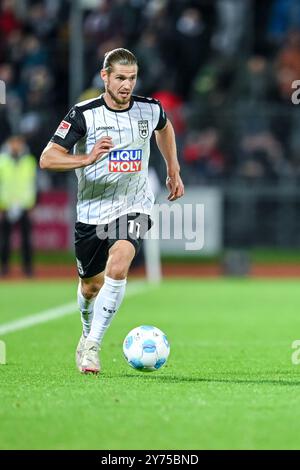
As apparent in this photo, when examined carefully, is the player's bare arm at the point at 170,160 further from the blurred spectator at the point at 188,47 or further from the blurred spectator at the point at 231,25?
the blurred spectator at the point at 231,25

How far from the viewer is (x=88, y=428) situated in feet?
21.6

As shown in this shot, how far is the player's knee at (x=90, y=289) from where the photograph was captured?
9719 mm

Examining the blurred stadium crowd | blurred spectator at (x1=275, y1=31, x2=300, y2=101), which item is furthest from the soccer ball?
blurred spectator at (x1=275, y1=31, x2=300, y2=101)

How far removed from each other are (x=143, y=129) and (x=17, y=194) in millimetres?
13615

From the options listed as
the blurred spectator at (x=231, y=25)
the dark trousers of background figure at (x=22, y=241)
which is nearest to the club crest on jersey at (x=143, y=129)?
the dark trousers of background figure at (x=22, y=241)

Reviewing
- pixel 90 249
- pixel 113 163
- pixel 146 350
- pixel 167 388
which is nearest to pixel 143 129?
pixel 113 163

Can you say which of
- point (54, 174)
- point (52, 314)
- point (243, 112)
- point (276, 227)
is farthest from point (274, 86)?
point (52, 314)

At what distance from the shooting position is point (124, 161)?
9.34 m

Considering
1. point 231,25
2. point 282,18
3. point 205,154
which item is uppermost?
point 282,18

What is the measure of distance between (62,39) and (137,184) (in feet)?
58.5

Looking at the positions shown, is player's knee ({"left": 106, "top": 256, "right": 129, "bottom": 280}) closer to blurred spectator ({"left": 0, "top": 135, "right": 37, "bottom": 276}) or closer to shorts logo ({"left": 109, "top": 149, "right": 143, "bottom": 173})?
shorts logo ({"left": 109, "top": 149, "right": 143, "bottom": 173})

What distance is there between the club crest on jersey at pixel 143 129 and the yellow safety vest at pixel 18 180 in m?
13.3

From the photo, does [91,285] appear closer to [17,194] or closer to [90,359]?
[90,359]

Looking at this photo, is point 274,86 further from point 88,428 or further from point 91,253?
point 88,428
